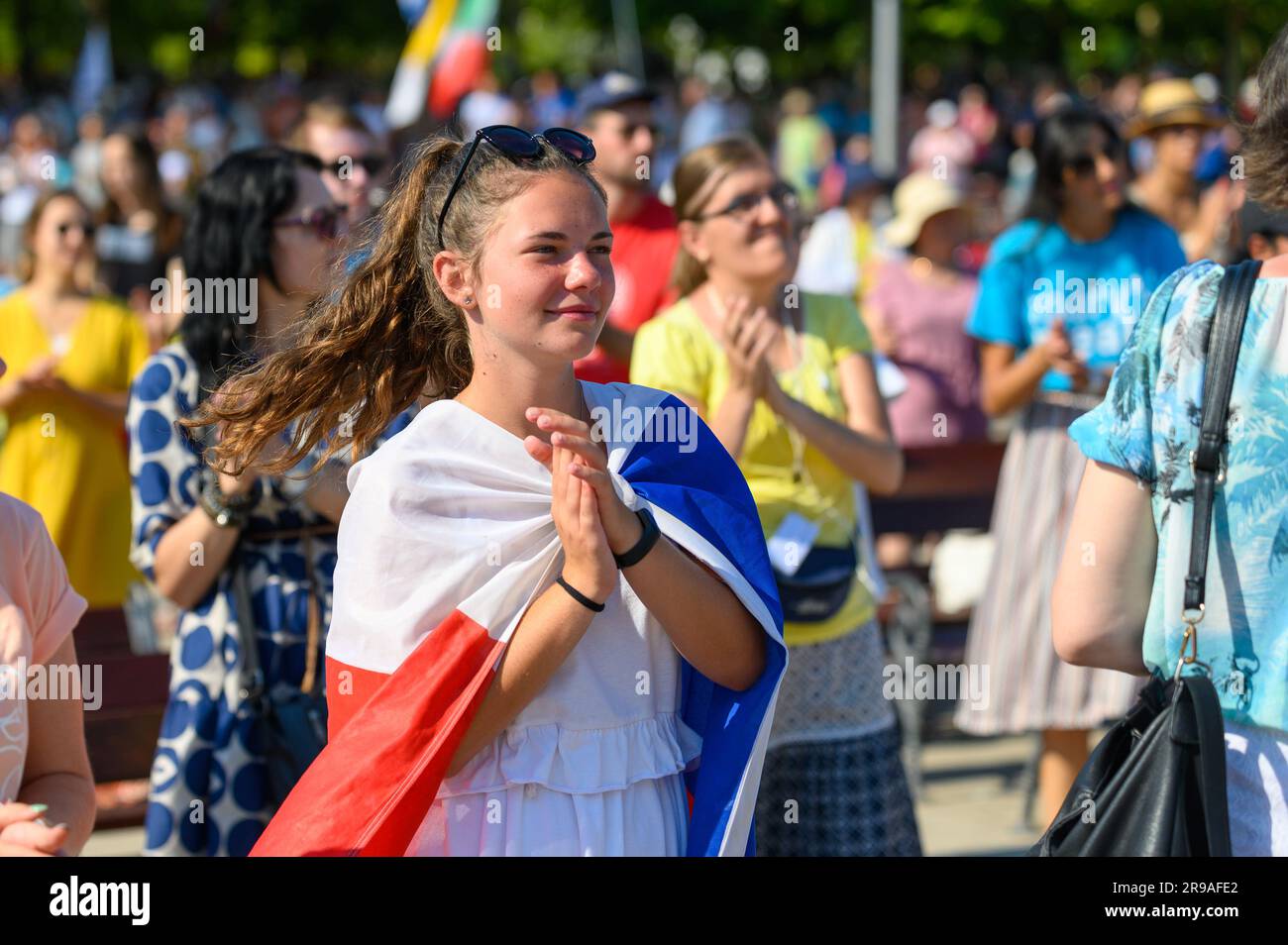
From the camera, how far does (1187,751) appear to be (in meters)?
2.23

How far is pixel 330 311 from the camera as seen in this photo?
2889 millimetres

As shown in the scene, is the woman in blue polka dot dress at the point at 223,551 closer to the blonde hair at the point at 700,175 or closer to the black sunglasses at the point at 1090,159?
the blonde hair at the point at 700,175

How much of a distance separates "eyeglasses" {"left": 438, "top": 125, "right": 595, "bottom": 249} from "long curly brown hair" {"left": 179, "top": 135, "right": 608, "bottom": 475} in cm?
9

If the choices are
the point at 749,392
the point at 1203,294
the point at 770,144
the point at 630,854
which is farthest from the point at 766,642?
the point at 770,144

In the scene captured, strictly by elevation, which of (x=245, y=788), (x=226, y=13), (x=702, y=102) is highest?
(x=226, y=13)

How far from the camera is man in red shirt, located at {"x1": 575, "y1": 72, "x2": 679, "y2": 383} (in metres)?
5.71

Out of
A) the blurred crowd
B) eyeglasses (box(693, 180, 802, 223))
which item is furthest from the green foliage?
eyeglasses (box(693, 180, 802, 223))

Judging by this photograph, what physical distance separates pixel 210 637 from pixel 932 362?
4985mm

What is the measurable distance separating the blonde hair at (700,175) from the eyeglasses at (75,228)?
3144 mm

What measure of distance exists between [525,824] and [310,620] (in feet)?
4.51

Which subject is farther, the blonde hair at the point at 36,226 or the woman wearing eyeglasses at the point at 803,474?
the blonde hair at the point at 36,226

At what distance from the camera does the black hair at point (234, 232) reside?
3852 mm

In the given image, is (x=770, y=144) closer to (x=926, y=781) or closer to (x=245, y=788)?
(x=926, y=781)

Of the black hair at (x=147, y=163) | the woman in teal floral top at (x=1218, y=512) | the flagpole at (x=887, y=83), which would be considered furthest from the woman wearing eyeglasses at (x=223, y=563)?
the flagpole at (x=887, y=83)
